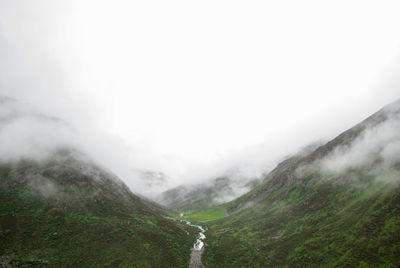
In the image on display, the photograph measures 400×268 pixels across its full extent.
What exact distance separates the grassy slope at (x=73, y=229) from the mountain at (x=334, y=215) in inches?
1247

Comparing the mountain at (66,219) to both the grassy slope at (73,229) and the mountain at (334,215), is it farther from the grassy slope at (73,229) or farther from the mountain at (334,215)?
the mountain at (334,215)

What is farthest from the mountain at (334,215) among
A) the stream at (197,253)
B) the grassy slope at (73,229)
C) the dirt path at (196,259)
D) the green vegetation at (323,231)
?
the grassy slope at (73,229)

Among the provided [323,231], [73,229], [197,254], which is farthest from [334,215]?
[73,229]

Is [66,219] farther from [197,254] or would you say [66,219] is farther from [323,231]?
[323,231]

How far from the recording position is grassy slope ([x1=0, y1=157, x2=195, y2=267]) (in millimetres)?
77938

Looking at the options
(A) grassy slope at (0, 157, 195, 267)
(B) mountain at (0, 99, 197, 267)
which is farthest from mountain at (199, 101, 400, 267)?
(B) mountain at (0, 99, 197, 267)

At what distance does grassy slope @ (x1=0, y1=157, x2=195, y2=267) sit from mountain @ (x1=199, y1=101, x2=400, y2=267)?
31.7 meters

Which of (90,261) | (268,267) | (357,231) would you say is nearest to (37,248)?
(90,261)

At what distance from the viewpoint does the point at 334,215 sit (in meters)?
Answer: 98.1

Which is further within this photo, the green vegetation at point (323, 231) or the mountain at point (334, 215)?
the mountain at point (334, 215)

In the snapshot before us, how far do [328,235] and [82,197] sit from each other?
13493cm

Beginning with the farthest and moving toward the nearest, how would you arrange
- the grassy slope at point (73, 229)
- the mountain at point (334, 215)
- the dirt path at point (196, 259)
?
the dirt path at point (196, 259), the grassy slope at point (73, 229), the mountain at point (334, 215)

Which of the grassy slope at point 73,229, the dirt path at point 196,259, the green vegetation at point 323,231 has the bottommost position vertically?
the green vegetation at point 323,231

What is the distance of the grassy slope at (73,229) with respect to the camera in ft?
256
